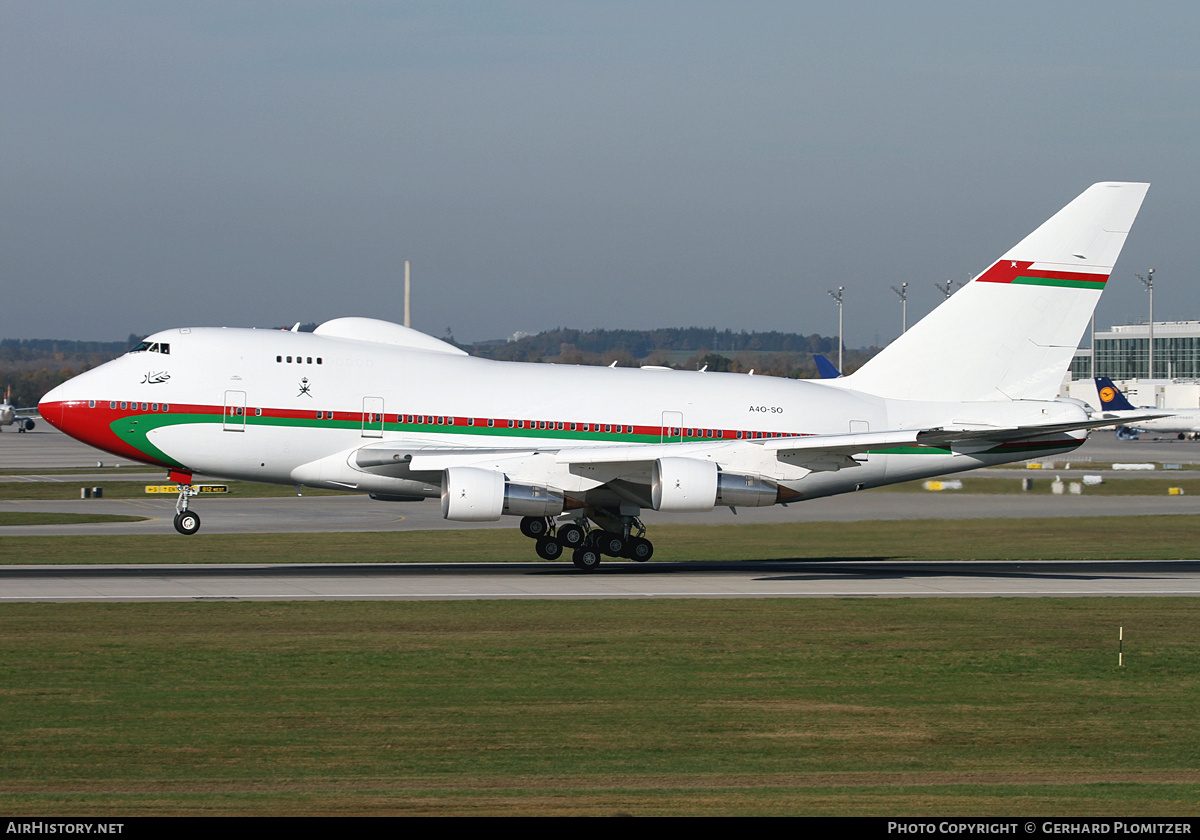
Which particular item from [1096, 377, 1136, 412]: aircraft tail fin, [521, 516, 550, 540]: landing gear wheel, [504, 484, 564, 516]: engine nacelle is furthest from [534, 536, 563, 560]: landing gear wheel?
[1096, 377, 1136, 412]: aircraft tail fin

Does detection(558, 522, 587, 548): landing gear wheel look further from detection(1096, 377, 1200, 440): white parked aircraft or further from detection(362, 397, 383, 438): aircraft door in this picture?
detection(1096, 377, 1200, 440): white parked aircraft

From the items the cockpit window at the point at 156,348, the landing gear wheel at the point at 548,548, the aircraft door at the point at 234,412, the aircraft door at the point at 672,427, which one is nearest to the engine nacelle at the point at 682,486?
the aircraft door at the point at 672,427

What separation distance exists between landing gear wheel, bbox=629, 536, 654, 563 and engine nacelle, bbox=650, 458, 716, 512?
2865mm

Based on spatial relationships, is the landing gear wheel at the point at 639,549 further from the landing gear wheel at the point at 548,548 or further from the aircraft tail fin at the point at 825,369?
the aircraft tail fin at the point at 825,369

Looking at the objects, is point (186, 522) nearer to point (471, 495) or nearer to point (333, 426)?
point (333, 426)

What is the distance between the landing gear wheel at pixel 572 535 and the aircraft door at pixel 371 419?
555cm

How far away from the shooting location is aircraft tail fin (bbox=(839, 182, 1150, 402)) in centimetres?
3503

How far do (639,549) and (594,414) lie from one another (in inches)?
155

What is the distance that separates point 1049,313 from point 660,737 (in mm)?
24180

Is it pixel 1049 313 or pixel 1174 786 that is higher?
pixel 1049 313

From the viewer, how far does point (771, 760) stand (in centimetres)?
1430
